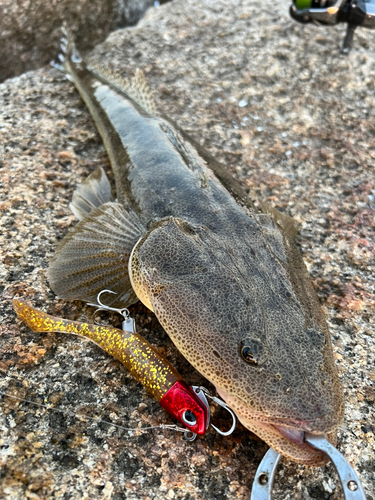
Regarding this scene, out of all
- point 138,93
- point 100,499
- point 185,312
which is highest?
point 138,93

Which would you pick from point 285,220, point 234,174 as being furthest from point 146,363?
point 234,174

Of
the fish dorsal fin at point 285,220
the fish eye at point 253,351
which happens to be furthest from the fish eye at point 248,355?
the fish dorsal fin at point 285,220

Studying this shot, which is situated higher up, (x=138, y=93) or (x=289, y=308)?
(x=138, y=93)

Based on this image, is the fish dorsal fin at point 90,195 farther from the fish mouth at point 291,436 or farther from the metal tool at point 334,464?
the metal tool at point 334,464

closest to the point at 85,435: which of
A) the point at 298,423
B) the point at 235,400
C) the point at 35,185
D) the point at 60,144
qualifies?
the point at 235,400

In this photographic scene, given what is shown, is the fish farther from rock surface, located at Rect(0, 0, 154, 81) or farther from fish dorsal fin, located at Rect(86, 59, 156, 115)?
rock surface, located at Rect(0, 0, 154, 81)

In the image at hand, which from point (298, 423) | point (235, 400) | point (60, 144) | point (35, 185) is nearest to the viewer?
point (298, 423)

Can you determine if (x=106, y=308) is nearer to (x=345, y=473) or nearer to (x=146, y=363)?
(x=146, y=363)

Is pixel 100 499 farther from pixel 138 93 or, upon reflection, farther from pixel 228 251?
pixel 138 93
